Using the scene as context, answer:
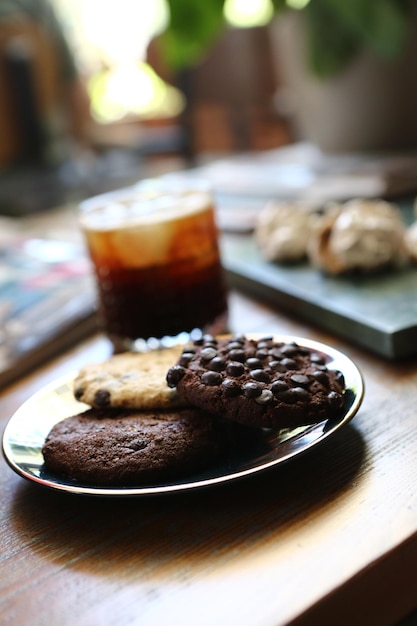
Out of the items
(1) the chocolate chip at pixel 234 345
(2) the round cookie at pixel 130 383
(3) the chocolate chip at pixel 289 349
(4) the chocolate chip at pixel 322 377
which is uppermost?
(1) the chocolate chip at pixel 234 345

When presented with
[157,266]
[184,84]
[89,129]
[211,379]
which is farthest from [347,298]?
[89,129]

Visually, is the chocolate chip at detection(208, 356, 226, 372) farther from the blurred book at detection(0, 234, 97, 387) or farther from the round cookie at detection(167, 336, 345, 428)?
the blurred book at detection(0, 234, 97, 387)

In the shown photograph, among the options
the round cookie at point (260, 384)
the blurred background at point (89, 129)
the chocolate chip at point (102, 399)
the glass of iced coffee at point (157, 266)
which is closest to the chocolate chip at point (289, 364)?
the round cookie at point (260, 384)

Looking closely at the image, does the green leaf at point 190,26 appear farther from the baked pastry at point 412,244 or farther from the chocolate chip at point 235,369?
the chocolate chip at point 235,369

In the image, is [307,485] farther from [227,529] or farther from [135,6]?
[135,6]

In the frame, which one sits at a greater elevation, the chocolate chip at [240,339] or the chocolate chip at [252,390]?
the chocolate chip at [252,390]

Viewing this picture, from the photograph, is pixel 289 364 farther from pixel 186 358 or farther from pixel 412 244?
pixel 412 244

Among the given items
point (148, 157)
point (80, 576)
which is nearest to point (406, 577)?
point (80, 576)
